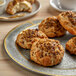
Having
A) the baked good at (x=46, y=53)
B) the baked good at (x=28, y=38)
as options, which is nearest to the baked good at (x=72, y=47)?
the baked good at (x=46, y=53)

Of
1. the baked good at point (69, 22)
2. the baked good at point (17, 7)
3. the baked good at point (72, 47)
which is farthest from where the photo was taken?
the baked good at point (17, 7)

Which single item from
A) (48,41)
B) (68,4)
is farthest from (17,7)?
(48,41)

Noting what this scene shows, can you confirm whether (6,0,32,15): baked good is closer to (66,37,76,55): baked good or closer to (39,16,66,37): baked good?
(39,16,66,37): baked good

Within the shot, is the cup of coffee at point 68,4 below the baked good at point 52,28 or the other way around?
below

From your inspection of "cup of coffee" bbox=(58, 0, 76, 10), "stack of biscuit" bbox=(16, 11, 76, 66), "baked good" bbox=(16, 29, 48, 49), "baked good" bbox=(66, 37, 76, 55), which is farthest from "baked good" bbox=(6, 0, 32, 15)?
"baked good" bbox=(66, 37, 76, 55)

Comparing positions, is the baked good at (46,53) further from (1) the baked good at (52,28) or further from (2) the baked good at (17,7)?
(2) the baked good at (17,7)

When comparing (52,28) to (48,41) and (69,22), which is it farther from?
(48,41)
